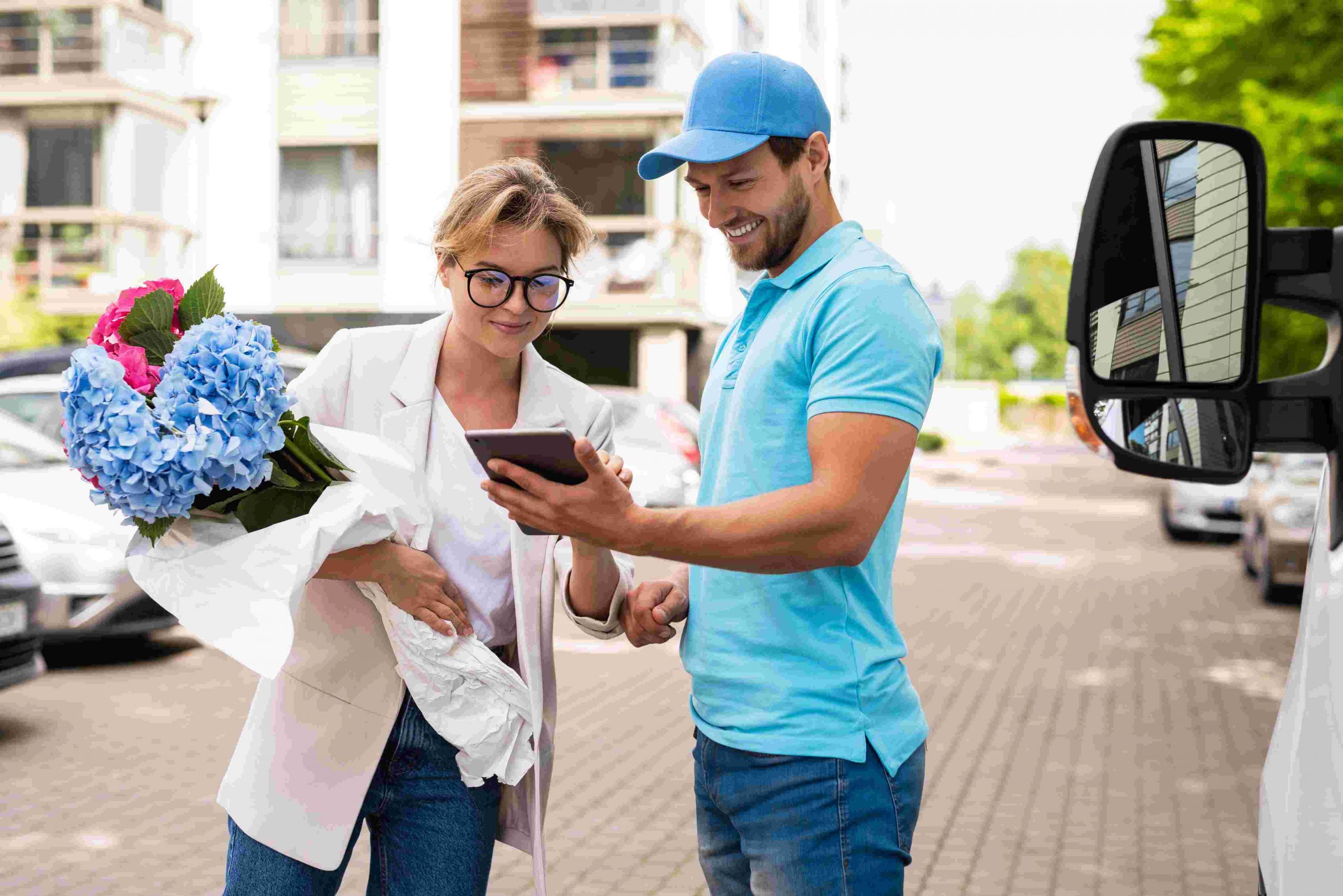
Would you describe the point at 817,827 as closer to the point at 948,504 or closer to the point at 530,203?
the point at 530,203

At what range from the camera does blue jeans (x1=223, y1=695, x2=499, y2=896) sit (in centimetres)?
246

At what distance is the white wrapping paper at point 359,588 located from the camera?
2.10 meters

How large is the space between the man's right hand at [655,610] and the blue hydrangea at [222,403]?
0.67m

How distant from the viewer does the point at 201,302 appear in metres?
2.30

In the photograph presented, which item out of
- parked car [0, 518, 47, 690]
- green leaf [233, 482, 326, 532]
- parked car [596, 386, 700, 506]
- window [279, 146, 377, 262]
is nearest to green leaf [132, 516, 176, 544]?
green leaf [233, 482, 326, 532]

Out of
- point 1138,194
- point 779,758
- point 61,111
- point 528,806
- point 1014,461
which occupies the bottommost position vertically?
point 1014,461

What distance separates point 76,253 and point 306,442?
2628cm

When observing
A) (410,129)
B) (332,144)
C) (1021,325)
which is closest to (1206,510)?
(410,129)

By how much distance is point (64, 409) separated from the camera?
2.14 meters

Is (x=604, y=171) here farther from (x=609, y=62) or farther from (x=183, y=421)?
(x=183, y=421)

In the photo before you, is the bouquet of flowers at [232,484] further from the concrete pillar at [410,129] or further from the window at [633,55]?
the window at [633,55]

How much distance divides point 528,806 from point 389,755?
10.8 inches

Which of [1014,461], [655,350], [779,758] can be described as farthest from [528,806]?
[1014,461]

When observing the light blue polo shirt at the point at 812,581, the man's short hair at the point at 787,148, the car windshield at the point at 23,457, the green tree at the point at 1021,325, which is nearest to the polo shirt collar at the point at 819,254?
the light blue polo shirt at the point at 812,581
